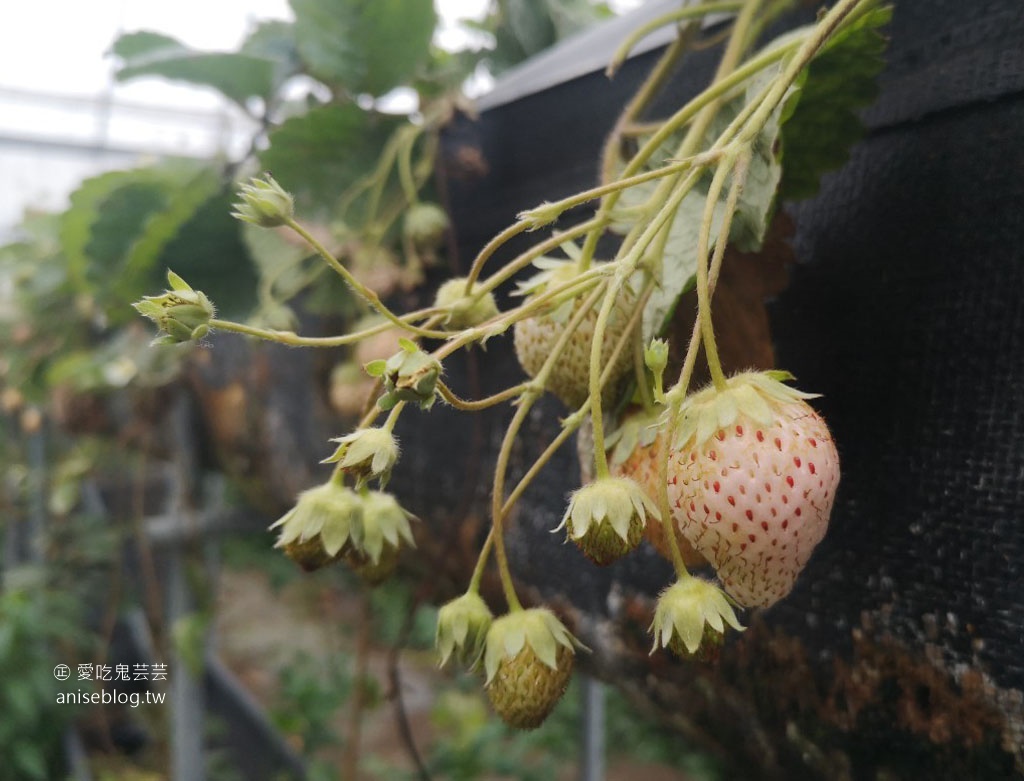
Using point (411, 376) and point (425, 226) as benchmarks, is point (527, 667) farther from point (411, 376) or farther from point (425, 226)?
point (425, 226)

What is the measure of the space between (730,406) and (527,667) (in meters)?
0.13

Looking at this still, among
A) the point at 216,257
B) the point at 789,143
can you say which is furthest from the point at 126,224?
the point at 789,143

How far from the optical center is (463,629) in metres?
0.33

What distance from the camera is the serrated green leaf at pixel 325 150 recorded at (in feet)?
1.93

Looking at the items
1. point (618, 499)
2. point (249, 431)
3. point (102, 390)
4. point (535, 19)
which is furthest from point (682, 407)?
point (102, 390)

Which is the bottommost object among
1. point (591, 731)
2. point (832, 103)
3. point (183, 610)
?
point (591, 731)

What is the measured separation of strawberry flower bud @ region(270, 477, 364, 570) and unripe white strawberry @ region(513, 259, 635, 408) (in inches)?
3.8

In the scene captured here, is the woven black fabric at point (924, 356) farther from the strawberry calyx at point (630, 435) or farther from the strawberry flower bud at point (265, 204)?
the strawberry flower bud at point (265, 204)

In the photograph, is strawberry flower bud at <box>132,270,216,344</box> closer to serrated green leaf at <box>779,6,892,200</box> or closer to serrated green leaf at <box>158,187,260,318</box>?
serrated green leaf at <box>779,6,892,200</box>

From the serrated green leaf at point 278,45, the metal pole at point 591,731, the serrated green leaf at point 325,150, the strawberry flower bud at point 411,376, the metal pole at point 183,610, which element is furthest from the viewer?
the metal pole at point 591,731

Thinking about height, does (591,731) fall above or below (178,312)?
below

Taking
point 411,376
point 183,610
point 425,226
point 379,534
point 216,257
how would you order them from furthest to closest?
point 183,610, point 216,257, point 425,226, point 379,534, point 411,376

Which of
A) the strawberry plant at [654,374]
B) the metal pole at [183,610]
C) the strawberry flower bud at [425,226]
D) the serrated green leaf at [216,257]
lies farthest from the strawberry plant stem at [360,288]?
the metal pole at [183,610]

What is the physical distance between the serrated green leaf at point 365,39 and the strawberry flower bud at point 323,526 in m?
0.44
